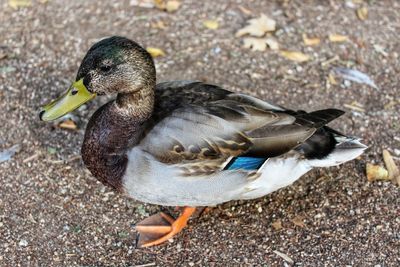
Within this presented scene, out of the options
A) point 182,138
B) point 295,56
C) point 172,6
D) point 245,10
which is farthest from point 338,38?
point 182,138

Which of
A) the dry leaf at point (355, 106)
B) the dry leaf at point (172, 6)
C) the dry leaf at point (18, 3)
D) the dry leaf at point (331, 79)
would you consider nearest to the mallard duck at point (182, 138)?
the dry leaf at point (355, 106)

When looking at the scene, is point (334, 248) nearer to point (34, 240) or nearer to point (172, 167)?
point (172, 167)

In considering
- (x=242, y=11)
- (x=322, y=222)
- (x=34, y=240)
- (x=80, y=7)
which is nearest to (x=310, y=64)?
(x=242, y=11)

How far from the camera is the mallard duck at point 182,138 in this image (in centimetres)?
364

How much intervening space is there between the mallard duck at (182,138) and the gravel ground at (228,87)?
0.31 metres

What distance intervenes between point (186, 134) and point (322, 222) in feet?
3.70

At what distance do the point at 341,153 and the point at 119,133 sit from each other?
1342 mm

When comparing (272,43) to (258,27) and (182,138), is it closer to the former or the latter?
(258,27)

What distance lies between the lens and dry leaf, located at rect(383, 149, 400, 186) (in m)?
4.41

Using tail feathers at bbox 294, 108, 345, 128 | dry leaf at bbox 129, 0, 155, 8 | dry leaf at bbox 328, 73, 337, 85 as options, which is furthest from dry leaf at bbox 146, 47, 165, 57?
tail feathers at bbox 294, 108, 345, 128

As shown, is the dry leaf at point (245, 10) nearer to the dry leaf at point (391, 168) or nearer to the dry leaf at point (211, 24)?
the dry leaf at point (211, 24)

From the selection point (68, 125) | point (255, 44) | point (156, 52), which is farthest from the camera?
point (255, 44)

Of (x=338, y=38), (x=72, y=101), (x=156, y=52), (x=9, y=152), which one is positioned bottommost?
(x=9, y=152)

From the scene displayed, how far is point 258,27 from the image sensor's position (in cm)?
575
